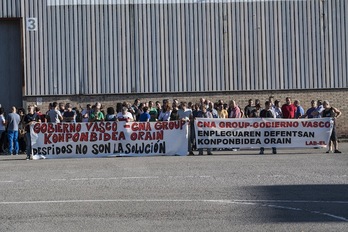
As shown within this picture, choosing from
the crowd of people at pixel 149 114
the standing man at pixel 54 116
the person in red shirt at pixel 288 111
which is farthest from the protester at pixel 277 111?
the standing man at pixel 54 116

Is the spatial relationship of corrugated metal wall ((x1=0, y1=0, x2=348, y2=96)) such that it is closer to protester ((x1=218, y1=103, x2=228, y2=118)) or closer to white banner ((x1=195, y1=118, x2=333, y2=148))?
protester ((x1=218, y1=103, x2=228, y2=118))

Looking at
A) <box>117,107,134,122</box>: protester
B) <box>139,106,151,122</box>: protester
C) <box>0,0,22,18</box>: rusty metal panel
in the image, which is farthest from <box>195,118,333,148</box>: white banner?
<box>0,0,22,18</box>: rusty metal panel

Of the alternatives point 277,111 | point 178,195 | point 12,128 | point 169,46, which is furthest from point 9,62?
point 178,195

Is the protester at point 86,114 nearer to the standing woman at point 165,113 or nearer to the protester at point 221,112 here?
the standing woman at point 165,113

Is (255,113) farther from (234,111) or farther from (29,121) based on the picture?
(29,121)

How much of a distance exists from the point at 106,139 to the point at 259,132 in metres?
4.66

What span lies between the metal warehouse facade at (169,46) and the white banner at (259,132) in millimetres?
8579

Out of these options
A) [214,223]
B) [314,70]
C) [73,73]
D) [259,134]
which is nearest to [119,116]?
[259,134]

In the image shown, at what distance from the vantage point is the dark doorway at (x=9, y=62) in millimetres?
36094

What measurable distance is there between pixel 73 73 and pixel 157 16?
158 inches

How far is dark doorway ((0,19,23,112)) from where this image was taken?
36094 millimetres

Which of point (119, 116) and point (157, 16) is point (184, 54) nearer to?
point (157, 16)

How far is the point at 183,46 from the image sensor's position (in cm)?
3650

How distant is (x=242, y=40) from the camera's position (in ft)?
121
